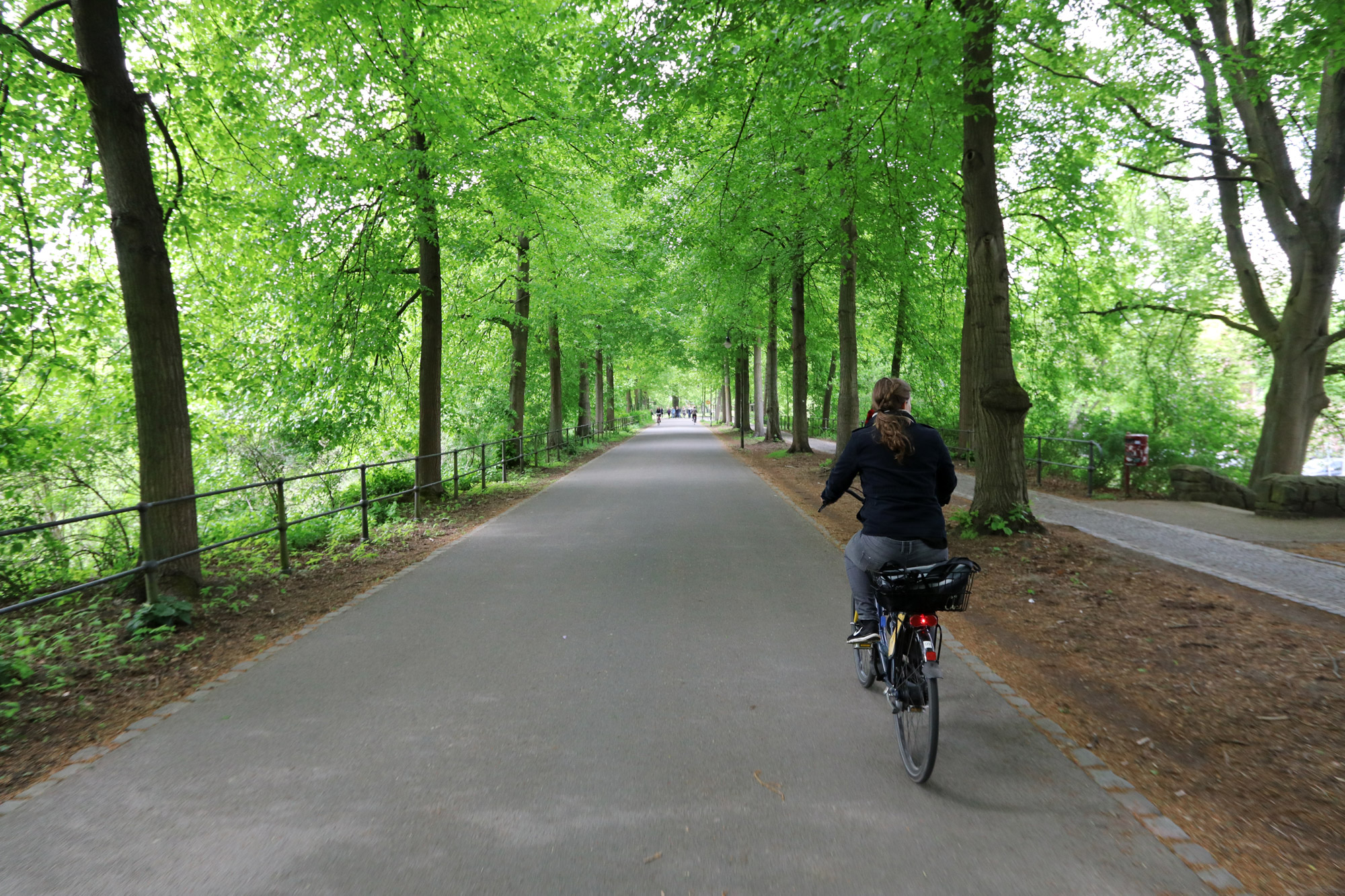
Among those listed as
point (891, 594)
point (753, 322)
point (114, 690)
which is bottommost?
point (114, 690)

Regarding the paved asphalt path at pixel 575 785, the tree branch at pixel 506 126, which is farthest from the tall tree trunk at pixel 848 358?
the paved asphalt path at pixel 575 785

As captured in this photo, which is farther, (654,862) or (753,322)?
(753,322)

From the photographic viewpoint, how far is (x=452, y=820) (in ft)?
10.7

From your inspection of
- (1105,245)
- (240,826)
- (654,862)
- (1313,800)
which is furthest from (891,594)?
(1105,245)

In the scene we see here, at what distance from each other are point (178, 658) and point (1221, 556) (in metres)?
10.4

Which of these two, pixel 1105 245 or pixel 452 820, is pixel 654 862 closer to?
pixel 452 820

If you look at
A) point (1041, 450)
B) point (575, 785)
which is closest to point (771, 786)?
point (575, 785)

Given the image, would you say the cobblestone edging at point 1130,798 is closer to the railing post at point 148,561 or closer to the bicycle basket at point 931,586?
the bicycle basket at point 931,586

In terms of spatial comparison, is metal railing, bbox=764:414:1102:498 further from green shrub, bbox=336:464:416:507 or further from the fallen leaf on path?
the fallen leaf on path

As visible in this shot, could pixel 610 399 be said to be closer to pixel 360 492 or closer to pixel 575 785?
pixel 360 492

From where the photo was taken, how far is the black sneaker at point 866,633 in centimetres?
442

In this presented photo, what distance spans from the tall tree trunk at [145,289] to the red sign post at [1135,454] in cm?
1508

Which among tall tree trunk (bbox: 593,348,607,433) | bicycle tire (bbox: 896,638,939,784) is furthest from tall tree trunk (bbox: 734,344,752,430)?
bicycle tire (bbox: 896,638,939,784)

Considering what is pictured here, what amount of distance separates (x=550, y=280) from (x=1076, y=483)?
43.0 feet
